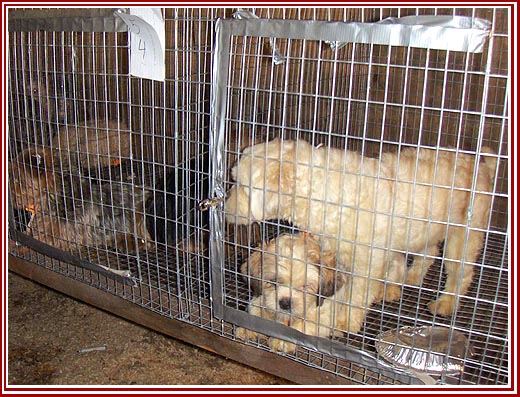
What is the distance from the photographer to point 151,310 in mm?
2582

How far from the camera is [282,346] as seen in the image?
2.43 m

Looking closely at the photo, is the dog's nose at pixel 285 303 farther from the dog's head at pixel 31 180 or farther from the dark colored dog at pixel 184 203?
the dog's head at pixel 31 180

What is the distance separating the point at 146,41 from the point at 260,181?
78 centimetres

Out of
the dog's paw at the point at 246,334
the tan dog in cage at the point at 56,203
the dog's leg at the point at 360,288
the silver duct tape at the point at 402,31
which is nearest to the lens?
the silver duct tape at the point at 402,31

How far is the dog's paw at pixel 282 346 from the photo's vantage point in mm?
2402

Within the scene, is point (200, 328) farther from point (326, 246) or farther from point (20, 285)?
point (20, 285)

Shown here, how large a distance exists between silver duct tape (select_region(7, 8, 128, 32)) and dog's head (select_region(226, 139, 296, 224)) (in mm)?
788

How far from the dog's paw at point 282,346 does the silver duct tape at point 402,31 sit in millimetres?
1442

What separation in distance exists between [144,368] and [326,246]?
1612 mm

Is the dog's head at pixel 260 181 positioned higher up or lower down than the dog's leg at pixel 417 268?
higher up

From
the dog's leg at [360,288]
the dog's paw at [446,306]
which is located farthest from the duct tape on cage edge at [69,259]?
Result: the dog's paw at [446,306]

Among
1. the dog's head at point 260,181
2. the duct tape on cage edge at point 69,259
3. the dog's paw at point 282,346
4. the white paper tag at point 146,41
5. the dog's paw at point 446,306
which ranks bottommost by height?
the dog's paw at point 282,346

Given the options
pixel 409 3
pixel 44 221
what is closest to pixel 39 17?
pixel 44 221

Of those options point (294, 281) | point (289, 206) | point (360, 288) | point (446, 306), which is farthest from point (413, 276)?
point (289, 206)
